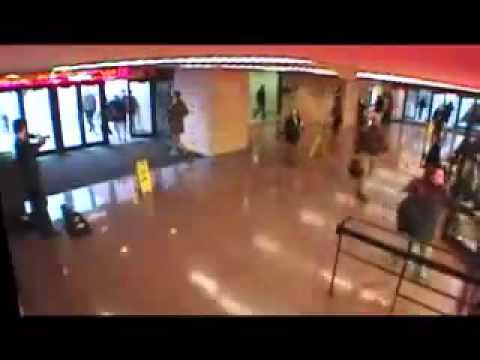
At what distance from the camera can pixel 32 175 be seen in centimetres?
439

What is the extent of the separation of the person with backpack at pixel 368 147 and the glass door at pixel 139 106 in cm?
290

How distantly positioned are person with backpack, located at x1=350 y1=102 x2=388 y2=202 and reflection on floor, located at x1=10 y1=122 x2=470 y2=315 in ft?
0.50

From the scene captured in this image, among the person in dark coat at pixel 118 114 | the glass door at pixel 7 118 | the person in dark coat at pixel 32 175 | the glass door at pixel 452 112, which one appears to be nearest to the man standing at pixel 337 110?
the glass door at pixel 452 112

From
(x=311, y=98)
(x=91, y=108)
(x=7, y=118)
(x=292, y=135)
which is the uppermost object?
(x=7, y=118)

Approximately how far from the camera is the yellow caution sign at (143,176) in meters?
5.82

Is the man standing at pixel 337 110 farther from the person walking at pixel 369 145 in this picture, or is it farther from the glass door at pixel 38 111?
the glass door at pixel 38 111

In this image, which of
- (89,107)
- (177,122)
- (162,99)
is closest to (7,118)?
(89,107)

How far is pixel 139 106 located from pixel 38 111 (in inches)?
56.6

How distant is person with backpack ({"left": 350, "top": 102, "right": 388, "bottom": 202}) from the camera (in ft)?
20.4

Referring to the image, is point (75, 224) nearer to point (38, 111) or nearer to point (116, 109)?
point (38, 111)

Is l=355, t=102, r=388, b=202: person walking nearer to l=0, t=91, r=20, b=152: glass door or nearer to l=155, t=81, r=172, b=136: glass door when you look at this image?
l=155, t=81, r=172, b=136: glass door

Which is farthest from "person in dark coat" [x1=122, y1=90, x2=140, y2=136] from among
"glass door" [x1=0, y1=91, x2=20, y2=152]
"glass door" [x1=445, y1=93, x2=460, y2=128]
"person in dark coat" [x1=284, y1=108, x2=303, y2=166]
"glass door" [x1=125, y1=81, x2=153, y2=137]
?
"glass door" [x1=445, y1=93, x2=460, y2=128]
